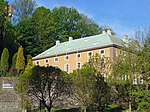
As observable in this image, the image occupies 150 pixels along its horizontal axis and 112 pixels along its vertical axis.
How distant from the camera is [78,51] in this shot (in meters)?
54.0

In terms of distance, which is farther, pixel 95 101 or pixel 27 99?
pixel 27 99

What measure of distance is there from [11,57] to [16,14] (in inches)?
728

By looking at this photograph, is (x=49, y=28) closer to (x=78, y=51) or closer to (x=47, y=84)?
(x=78, y=51)

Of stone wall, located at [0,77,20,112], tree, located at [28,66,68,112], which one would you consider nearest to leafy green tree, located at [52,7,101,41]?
stone wall, located at [0,77,20,112]

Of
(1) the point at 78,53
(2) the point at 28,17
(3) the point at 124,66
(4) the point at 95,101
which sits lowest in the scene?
(4) the point at 95,101

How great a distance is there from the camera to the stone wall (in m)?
32.6

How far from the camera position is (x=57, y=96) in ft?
99.2

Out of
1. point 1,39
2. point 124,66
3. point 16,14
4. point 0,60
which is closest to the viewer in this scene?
point 124,66

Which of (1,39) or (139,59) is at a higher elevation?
(1,39)

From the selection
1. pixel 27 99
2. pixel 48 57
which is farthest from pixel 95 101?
pixel 48 57

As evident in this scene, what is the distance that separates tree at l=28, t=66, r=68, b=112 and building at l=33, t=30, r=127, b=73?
19.9 metres

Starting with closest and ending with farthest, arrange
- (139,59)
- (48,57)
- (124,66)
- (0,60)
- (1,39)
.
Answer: (139,59)
(124,66)
(0,60)
(1,39)
(48,57)

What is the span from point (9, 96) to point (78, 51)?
2247cm

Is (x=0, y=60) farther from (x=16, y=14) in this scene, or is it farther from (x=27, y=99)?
(x=16, y=14)
